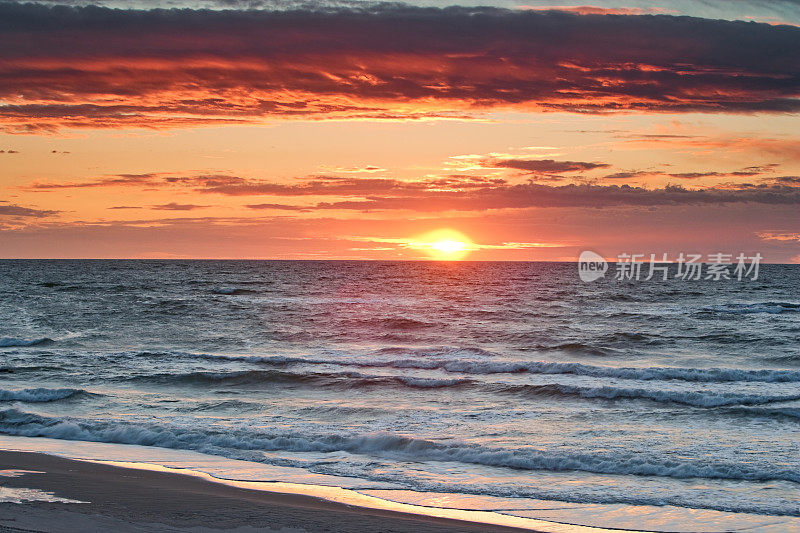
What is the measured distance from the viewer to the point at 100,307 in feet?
172

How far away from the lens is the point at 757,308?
53.8 m

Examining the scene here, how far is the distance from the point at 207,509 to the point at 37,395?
11893 millimetres

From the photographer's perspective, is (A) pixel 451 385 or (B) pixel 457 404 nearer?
(B) pixel 457 404

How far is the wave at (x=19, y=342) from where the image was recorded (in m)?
30.7

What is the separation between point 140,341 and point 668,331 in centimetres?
2603

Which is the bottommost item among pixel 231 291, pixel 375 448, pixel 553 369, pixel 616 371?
pixel 375 448

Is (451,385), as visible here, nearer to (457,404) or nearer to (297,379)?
(457,404)

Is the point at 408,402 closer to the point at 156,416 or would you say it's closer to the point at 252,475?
the point at 156,416

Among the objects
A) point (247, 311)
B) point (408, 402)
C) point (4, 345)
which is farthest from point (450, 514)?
point (247, 311)

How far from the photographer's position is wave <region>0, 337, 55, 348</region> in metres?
30.7

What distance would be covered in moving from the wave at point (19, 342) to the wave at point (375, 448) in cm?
1542

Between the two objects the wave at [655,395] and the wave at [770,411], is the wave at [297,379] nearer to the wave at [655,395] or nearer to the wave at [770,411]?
the wave at [655,395]

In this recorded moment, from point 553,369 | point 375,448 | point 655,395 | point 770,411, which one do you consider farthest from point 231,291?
point 770,411

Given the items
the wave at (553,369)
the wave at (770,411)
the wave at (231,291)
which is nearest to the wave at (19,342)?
the wave at (553,369)
